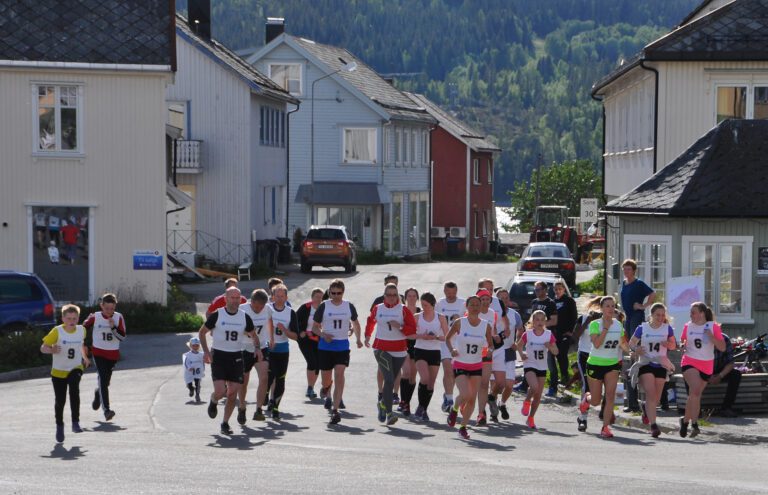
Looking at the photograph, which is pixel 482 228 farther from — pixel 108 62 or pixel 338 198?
pixel 108 62

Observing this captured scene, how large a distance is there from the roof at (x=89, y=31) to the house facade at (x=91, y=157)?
0.03 meters

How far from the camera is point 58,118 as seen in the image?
101 ft

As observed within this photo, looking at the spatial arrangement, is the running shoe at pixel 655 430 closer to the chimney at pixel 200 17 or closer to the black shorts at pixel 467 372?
the black shorts at pixel 467 372

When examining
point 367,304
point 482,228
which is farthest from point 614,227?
point 482,228

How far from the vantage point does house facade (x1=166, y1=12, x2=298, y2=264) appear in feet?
148

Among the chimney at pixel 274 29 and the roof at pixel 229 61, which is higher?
the chimney at pixel 274 29

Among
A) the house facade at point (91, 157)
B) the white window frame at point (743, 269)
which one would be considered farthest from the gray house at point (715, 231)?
the house facade at point (91, 157)

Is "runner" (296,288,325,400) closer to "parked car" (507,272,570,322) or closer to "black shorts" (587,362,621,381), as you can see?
"black shorts" (587,362,621,381)

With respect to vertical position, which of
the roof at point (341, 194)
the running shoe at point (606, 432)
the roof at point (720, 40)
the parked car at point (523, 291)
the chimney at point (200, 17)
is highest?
the chimney at point (200, 17)

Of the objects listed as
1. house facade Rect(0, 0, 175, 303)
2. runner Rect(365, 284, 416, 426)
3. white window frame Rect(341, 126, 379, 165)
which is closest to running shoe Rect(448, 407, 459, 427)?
runner Rect(365, 284, 416, 426)

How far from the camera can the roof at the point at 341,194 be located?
56.5 m

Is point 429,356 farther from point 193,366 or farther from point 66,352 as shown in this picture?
point 66,352

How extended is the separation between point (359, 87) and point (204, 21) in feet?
38.2

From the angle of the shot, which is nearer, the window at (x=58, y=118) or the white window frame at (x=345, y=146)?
the window at (x=58, y=118)
